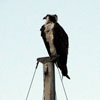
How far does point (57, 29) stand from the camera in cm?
555

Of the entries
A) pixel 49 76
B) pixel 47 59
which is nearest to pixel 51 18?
pixel 47 59

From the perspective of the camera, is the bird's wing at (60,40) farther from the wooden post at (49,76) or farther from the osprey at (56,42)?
the wooden post at (49,76)

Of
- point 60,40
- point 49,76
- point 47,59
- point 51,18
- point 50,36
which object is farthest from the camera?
point 51,18

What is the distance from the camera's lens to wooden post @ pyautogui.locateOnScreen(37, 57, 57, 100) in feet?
15.6

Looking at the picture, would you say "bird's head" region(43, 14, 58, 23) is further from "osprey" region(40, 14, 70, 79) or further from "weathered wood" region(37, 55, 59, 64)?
"weathered wood" region(37, 55, 59, 64)

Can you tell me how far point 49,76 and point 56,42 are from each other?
2.88 ft

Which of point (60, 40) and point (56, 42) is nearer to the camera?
point (56, 42)

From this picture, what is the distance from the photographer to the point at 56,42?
5.51 m

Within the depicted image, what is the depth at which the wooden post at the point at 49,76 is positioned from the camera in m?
4.76

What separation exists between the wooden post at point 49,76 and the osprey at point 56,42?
314mm

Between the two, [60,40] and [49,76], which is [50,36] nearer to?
[60,40]

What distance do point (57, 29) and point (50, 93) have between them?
1388 mm

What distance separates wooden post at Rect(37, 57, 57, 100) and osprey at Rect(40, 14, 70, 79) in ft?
1.03

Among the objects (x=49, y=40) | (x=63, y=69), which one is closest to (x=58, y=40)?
(x=49, y=40)
